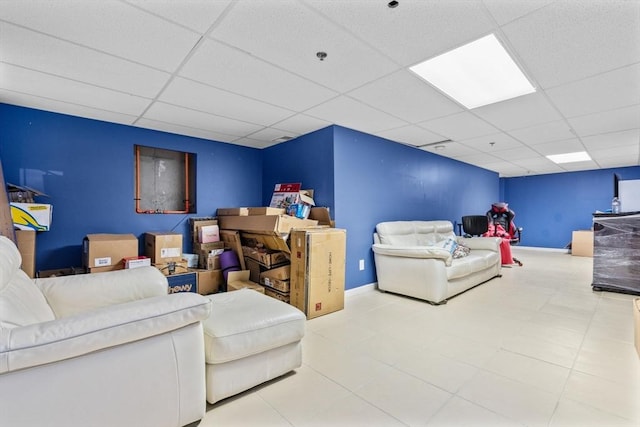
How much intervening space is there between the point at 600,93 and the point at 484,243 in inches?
106

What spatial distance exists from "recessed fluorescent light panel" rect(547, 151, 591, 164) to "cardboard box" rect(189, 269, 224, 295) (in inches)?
249

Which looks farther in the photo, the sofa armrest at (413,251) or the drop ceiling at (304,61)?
the sofa armrest at (413,251)

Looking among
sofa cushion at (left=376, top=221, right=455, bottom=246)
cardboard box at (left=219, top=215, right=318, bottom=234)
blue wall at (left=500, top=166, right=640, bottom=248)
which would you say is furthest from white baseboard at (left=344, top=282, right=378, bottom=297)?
blue wall at (left=500, top=166, right=640, bottom=248)

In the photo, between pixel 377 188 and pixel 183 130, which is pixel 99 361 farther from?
pixel 377 188

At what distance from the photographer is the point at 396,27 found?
175 cm

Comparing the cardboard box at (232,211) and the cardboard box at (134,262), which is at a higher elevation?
the cardboard box at (232,211)

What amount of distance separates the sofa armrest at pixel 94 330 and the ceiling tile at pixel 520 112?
329cm

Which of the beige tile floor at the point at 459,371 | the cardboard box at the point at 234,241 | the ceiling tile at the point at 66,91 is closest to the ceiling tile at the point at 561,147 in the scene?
the beige tile floor at the point at 459,371

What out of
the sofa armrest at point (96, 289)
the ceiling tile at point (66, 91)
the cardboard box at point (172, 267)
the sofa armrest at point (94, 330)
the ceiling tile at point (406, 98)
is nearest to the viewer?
the sofa armrest at point (94, 330)

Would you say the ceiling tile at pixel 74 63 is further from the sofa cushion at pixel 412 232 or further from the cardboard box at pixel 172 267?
the sofa cushion at pixel 412 232

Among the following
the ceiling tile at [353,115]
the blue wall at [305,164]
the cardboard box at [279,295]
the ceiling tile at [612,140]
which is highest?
the ceiling tile at [353,115]

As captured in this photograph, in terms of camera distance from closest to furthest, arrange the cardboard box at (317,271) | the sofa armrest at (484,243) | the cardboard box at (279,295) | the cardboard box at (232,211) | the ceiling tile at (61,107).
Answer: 1. the ceiling tile at (61,107)
2. the cardboard box at (317,271)
3. the cardboard box at (279,295)
4. the cardboard box at (232,211)
5. the sofa armrest at (484,243)

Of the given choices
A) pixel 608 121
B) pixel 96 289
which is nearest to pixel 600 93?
pixel 608 121

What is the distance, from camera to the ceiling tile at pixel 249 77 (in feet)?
6.79
